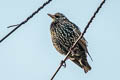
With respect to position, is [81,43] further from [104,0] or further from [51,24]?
[104,0]

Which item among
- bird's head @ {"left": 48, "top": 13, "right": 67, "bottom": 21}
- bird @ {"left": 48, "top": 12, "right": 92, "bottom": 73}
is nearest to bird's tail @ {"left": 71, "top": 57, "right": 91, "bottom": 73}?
bird @ {"left": 48, "top": 12, "right": 92, "bottom": 73}

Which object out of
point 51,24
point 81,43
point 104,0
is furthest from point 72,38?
point 104,0

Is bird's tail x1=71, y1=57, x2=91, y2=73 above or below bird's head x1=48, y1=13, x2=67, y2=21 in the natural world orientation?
below

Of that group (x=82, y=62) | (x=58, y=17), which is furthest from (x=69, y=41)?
(x=58, y=17)

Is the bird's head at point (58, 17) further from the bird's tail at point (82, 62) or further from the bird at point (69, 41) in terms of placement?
the bird's tail at point (82, 62)

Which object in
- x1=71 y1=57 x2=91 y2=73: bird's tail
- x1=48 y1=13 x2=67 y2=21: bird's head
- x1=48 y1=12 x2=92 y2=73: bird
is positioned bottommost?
x1=71 y1=57 x2=91 y2=73: bird's tail

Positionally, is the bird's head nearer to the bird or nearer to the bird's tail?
the bird

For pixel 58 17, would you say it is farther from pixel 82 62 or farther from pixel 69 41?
pixel 82 62

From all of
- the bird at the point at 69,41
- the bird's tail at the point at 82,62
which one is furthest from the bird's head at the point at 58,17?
the bird's tail at the point at 82,62
